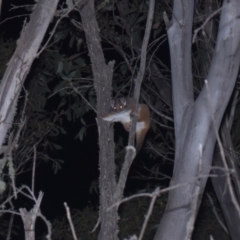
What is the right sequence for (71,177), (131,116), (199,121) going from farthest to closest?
(71,177) < (131,116) < (199,121)

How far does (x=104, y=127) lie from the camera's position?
3963 mm

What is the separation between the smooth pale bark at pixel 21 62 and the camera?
2.88 metres

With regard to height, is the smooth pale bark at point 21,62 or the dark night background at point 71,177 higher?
the smooth pale bark at point 21,62

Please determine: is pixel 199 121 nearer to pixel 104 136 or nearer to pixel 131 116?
pixel 104 136

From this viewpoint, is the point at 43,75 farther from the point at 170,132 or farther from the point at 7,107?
the point at 7,107

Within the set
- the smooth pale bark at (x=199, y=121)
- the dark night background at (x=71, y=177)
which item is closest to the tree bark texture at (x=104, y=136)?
the smooth pale bark at (x=199, y=121)

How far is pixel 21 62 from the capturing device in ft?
9.66

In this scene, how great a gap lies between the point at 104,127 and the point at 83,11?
72 centimetres

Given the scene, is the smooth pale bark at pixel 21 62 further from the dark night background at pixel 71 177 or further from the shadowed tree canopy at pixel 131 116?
the dark night background at pixel 71 177

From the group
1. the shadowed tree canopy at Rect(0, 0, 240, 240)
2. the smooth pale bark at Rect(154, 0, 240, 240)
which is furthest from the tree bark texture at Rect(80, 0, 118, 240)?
the smooth pale bark at Rect(154, 0, 240, 240)

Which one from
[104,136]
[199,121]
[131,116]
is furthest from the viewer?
[131,116]

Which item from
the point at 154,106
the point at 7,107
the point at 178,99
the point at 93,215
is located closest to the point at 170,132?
the point at 154,106

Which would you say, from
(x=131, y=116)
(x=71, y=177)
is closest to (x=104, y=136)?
(x=131, y=116)

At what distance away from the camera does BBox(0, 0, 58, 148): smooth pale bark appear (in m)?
2.88
